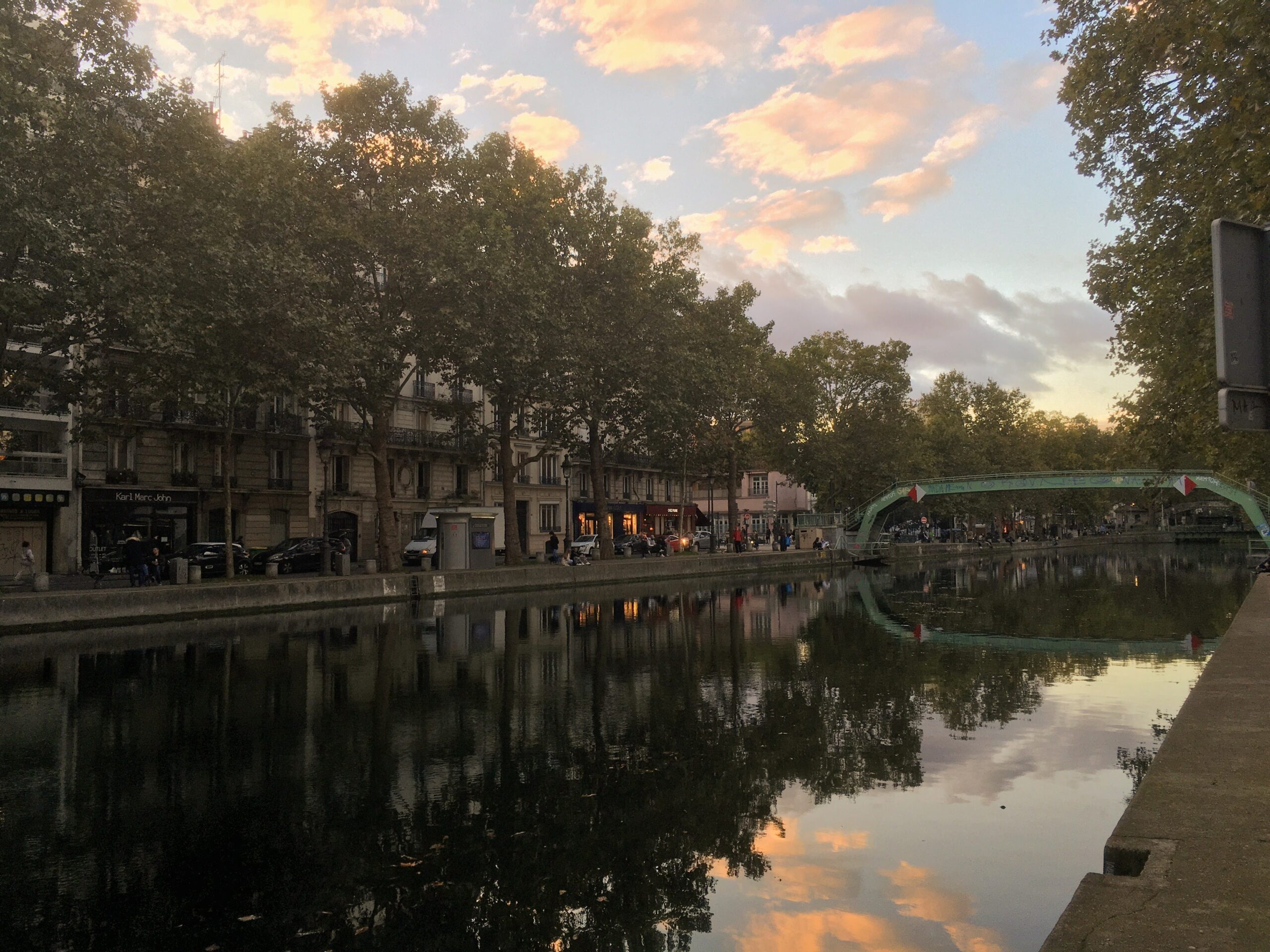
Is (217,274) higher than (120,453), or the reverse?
(217,274)

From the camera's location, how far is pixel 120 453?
40.2 m

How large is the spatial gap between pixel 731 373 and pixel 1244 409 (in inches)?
1770

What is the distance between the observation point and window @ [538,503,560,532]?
6425 centimetres

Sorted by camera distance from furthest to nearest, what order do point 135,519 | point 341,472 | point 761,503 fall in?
point 761,503 → point 341,472 → point 135,519

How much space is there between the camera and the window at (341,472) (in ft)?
162

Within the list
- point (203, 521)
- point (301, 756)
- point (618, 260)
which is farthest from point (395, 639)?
point (203, 521)

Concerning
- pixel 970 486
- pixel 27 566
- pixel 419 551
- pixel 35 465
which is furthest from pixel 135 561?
pixel 970 486

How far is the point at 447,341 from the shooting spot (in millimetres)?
32844

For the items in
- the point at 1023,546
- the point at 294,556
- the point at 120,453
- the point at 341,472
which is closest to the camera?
the point at 294,556

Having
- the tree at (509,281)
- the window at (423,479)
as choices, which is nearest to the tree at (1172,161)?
the tree at (509,281)

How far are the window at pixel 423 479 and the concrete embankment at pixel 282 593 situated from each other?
15188 millimetres

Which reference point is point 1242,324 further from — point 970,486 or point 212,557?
point 970,486

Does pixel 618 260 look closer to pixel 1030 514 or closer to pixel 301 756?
pixel 301 756

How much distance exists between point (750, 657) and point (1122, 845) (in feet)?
36.5
